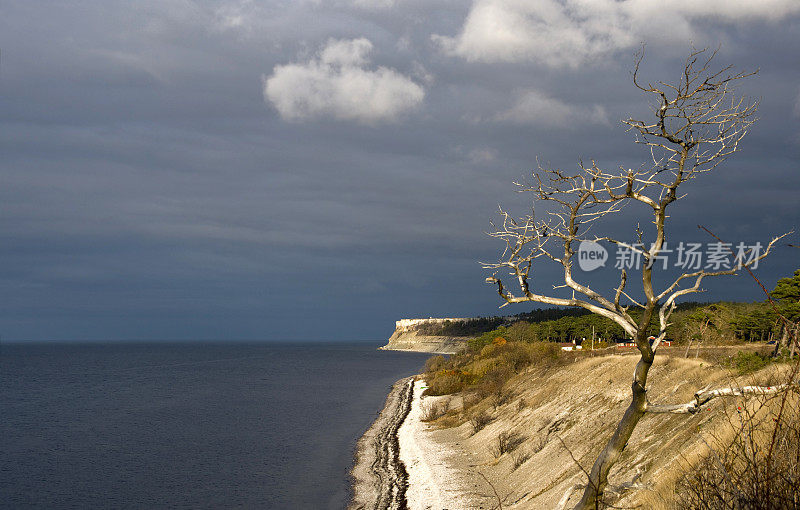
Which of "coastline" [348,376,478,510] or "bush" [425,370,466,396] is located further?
"bush" [425,370,466,396]

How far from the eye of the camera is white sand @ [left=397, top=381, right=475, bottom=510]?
28297 millimetres

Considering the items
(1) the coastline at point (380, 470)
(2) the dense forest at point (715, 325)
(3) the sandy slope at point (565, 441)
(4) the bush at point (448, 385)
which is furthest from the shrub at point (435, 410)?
(2) the dense forest at point (715, 325)

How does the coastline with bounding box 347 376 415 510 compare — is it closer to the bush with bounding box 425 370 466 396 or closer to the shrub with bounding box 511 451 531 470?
the shrub with bounding box 511 451 531 470

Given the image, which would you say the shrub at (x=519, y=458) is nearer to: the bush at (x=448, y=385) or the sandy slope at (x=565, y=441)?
the sandy slope at (x=565, y=441)

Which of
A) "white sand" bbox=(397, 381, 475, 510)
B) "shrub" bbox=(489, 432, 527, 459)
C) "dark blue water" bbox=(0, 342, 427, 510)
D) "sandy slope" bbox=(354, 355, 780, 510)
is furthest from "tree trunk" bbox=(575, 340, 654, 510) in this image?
"dark blue water" bbox=(0, 342, 427, 510)

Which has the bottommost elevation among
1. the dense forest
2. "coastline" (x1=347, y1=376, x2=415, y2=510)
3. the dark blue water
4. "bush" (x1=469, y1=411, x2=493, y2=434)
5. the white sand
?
the dark blue water

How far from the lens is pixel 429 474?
1320 inches

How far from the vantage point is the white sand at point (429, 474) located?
2830 centimetres

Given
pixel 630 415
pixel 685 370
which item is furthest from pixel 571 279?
pixel 685 370

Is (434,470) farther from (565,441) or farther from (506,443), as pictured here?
(565,441)

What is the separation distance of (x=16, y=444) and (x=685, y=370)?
58400 millimetres

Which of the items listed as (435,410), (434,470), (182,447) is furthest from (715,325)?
(182,447)

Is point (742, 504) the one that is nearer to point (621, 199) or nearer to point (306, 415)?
point (621, 199)

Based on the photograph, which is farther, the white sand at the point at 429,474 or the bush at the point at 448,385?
the bush at the point at 448,385
